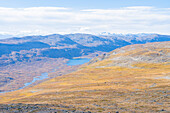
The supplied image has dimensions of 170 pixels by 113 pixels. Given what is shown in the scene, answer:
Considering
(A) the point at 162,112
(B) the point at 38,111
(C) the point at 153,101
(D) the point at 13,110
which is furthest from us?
(C) the point at 153,101

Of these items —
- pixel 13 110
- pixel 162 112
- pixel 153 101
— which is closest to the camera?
pixel 162 112

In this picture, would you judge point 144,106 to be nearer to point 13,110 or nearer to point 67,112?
point 67,112

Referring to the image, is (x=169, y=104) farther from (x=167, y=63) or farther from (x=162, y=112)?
(x=167, y=63)

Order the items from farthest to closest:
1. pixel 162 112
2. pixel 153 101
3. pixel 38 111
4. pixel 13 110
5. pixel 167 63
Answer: pixel 167 63 < pixel 153 101 < pixel 13 110 < pixel 38 111 < pixel 162 112

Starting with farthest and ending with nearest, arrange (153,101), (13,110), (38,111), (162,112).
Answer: (153,101) → (13,110) → (38,111) → (162,112)

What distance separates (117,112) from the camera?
45.4 metres

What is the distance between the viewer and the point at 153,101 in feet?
188

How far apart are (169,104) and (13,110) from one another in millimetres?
43457

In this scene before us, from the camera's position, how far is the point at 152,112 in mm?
44500

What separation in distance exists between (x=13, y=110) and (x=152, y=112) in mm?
36482

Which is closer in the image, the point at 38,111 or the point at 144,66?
the point at 38,111

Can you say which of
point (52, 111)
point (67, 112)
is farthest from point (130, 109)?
point (52, 111)

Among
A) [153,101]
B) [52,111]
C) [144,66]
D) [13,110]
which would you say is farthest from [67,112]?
[144,66]

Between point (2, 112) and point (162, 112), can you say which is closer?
point (162, 112)
